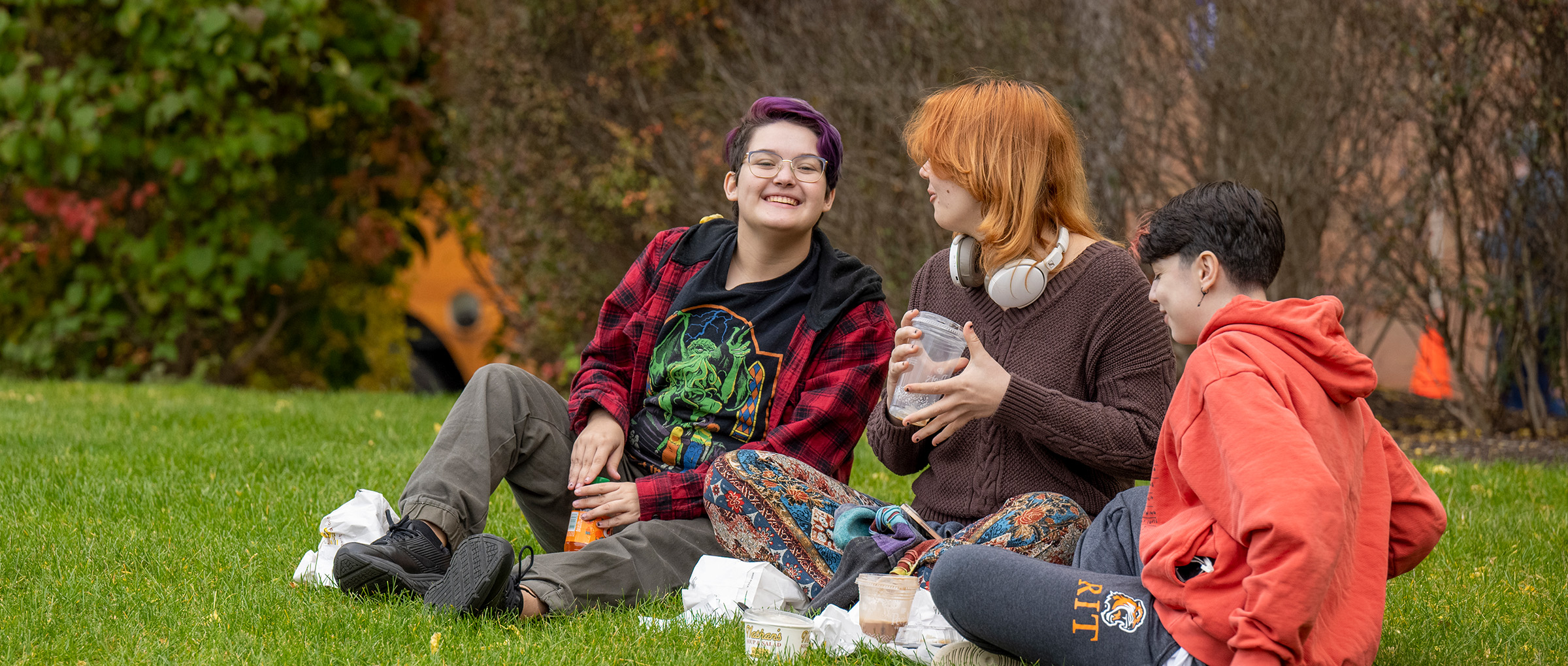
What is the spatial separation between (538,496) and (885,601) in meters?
1.18

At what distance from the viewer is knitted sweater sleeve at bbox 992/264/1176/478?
2.65m

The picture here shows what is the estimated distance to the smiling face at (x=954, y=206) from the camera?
2.84 metres

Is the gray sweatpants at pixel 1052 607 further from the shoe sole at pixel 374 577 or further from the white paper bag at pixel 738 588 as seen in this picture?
the shoe sole at pixel 374 577

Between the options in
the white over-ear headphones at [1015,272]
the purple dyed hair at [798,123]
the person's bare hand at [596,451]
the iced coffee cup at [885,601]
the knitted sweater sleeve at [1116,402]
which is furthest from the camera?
the purple dyed hair at [798,123]

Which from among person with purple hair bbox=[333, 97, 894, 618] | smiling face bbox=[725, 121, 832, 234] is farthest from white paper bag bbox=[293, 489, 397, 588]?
smiling face bbox=[725, 121, 832, 234]

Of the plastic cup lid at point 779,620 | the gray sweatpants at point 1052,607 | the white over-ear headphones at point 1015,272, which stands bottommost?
the plastic cup lid at point 779,620

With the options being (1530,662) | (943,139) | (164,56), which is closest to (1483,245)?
(1530,662)

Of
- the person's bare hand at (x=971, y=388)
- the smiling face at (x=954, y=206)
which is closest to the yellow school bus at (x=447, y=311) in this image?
the smiling face at (x=954, y=206)

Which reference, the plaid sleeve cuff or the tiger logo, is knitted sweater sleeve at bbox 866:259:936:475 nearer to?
the plaid sleeve cuff

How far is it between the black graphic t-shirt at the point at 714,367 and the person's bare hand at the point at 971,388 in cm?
69

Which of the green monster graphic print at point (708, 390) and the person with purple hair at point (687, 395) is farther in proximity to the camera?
the green monster graphic print at point (708, 390)

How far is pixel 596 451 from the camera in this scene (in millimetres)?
3217

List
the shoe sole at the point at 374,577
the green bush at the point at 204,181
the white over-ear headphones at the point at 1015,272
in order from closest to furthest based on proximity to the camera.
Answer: the white over-ear headphones at the point at 1015,272, the shoe sole at the point at 374,577, the green bush at the point at 204,181

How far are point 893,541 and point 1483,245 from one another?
469 cm
